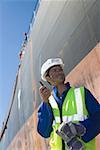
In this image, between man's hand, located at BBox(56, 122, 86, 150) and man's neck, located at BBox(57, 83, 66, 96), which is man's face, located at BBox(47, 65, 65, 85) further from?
man's hand, located at BBox(56, 122, 86, 150)

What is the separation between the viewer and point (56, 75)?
110 inches

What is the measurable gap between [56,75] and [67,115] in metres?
0.34

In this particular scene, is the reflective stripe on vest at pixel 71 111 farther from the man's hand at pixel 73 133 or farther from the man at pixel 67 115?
the man's hand at pixel 73 133

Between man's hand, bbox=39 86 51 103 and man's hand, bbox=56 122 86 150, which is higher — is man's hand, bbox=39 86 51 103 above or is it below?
above

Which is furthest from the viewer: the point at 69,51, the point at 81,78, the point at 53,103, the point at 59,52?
the point at 59,52

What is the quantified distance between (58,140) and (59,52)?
3.60 metres

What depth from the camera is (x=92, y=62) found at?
4.34m

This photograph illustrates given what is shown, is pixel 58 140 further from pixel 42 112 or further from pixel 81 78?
pixel 81 78

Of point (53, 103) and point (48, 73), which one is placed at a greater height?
point (48, 73)

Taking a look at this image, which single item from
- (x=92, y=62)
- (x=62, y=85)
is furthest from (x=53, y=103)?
(x=92, y=62)

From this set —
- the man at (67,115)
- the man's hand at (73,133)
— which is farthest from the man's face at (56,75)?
the man's hand at (73,133)

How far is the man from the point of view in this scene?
250 centimetres

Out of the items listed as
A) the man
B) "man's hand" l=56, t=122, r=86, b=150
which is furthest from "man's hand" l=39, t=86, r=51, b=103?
"man's hand" l=56, t=122, r=86, b=150

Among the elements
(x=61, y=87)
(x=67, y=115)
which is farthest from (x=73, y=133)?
(x=61, y=87)
